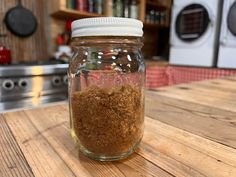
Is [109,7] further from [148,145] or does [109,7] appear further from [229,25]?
[148,145]

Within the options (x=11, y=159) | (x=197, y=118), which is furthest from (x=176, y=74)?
(x=11, y=159)

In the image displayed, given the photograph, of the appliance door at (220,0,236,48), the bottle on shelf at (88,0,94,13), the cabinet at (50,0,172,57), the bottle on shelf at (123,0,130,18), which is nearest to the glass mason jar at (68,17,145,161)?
the cabinet at (50,0,172,57)

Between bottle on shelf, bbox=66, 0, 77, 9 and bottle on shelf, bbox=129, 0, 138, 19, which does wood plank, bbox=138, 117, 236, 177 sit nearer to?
bottle on shelf, bbox=66, 0, 77, 9

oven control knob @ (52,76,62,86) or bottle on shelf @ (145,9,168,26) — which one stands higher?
bottle on shelf @ (145,9,168,26)

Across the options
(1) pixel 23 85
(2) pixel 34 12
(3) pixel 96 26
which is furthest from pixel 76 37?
(2) pixel 34 12

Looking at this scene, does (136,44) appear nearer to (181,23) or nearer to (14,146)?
(14,146)

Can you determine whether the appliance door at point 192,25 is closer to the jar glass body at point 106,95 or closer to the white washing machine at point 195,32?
the white washing machine at point 195,32

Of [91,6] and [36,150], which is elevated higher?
[91,6]
